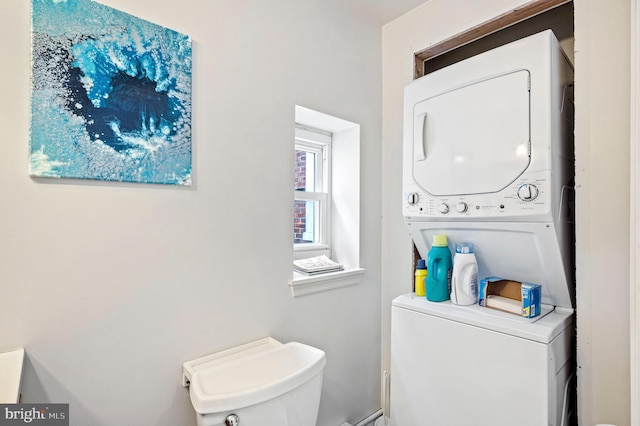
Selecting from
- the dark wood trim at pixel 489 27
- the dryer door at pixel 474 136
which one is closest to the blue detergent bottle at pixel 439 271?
the dryer door at pixel 474 136

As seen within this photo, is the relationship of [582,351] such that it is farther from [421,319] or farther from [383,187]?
[383,187]

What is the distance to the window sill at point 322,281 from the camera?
168 centimetres

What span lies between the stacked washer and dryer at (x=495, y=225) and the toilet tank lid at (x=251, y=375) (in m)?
0.57

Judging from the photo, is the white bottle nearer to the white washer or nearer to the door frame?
the white washer

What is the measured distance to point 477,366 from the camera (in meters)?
1.33

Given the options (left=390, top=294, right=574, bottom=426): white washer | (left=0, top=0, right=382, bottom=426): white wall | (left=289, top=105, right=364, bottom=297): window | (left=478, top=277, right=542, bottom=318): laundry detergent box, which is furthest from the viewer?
(left=289, top=105, right=364, bottom=297): window

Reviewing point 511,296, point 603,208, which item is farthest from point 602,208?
point 511,296

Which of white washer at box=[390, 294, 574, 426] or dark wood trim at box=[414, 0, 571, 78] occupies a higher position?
dark wood trim at box=[414, 0, 571, 78]

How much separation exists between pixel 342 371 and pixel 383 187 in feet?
3.86

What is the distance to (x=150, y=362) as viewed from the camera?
123 centimetres

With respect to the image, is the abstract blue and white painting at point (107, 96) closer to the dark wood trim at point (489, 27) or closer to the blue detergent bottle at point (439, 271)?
the blue detergent bottle at point (439, 271)

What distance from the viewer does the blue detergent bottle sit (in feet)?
5.31

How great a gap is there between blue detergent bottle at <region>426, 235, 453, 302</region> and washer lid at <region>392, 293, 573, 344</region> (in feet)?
0.15

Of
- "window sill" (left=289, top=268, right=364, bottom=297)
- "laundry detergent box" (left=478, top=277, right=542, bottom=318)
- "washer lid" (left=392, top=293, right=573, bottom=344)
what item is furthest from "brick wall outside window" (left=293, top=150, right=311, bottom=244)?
"laundry detergent box" (left=478, top=277, right=542, bottom=318)
